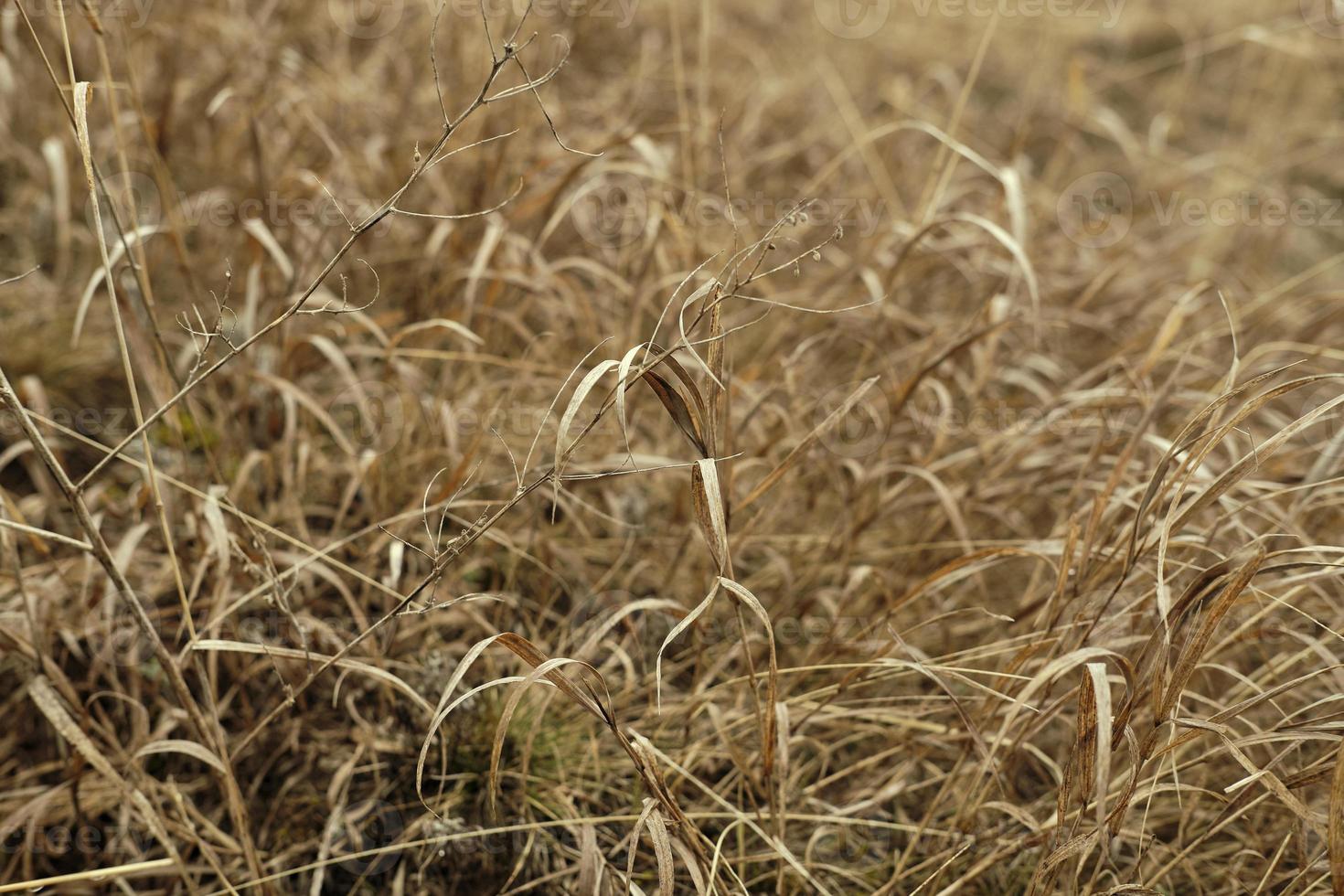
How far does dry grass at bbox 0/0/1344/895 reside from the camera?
100 centimetres

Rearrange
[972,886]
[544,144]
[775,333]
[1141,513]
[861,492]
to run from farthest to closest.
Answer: [544,144] < [775,333] < [861,492] < [972,886] < [1141,513]

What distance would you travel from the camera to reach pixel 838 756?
1378 mm

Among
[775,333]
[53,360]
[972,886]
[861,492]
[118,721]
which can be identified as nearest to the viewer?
[972,886]

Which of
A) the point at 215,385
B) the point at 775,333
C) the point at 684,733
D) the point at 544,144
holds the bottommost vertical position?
the point at 684,733

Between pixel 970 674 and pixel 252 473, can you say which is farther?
pixel 252 473

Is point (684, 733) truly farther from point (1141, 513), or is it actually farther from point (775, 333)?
point (775, 333)

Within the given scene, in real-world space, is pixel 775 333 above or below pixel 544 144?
below

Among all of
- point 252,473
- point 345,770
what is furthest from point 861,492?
point 252,473

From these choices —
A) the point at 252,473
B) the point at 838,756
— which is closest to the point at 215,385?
the point at 252,473

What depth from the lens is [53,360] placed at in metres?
1.64

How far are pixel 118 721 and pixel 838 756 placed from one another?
943mm

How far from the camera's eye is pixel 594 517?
5.13 feet

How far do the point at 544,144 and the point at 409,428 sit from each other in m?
0.88

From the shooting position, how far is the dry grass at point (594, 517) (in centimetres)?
100
